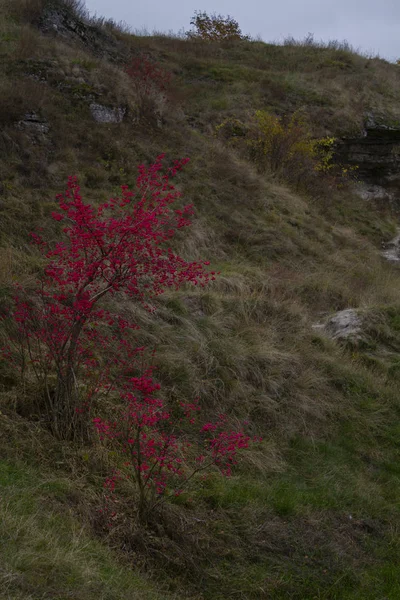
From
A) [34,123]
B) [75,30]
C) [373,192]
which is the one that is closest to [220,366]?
[34,123]

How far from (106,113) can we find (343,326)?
678 cm

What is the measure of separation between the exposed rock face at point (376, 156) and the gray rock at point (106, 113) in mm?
8274

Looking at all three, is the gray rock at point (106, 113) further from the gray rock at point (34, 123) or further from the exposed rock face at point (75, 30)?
the exposed rock face at point (75, 30)

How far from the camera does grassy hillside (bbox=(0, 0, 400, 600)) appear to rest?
363cm

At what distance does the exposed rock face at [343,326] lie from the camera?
8164 millimetres

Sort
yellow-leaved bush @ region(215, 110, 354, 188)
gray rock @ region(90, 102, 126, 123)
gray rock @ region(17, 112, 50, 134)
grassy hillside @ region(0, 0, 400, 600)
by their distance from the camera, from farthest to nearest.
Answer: yellow-leaved bush @ region(215, 110, 354, 188) < gray rock @ region(90, 102, 126, 123) < gray rock @ region(17, 112, 50, 134) < grassy hillside @ region(0, 0, 400, 600)

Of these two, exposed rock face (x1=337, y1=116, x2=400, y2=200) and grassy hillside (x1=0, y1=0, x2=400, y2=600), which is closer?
grassy hillside (x1=0, y1=0, x2=400, y2=600)

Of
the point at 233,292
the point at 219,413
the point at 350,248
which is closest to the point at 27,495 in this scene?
the point at 219,413

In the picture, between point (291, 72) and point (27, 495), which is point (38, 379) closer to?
point (27, 495)

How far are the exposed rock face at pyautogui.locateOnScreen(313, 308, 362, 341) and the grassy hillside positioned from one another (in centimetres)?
19

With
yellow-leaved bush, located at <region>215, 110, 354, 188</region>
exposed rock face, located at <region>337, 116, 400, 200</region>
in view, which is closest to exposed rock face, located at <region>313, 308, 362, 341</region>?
Answer: yellow-leaved bush, located at <region>215, 110, 354, 188</region>

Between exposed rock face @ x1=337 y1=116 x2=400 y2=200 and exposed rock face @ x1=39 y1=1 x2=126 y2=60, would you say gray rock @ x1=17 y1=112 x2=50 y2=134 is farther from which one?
exposed rock face @ x1=337 y1=116 x2=400 y2=200

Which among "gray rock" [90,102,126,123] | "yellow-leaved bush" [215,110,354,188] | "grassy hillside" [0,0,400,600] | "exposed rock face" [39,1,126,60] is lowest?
"grassy hillside" [0,0,400,600]

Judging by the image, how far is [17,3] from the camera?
13.8 meters
